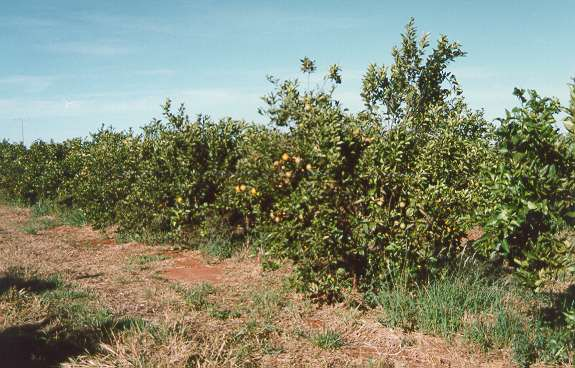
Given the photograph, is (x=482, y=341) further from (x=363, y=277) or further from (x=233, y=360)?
(x=233, y=360)

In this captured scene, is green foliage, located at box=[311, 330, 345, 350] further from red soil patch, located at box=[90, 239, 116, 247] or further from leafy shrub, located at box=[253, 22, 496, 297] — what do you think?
red soil patch, located at box=[90, 239, 116, 247]

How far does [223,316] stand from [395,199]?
2.46m

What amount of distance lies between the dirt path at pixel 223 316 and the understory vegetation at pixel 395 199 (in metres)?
0.22

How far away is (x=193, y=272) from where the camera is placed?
7645 mm

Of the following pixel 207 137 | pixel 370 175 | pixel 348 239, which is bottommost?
pixel 348 239

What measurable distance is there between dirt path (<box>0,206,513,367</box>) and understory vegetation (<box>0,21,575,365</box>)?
8.8 inches

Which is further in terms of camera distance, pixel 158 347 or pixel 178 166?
pixel 178 166

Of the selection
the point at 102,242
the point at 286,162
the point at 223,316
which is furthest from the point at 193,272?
the point at 102,242

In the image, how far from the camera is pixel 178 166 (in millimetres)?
8898

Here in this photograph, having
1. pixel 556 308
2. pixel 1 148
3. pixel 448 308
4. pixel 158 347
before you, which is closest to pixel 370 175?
pixel 448 308

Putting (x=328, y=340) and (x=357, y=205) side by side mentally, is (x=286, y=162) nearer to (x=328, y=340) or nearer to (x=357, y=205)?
(x=357, y=205)

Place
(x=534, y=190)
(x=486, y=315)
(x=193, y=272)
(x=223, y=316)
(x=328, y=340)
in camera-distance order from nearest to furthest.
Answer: (x=534, y=190), (x=328, y=340), (x=486, y=315), (x=223, y=316), (x=193, y=272)

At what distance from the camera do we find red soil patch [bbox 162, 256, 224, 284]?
7223mm

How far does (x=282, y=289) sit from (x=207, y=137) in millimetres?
3687
